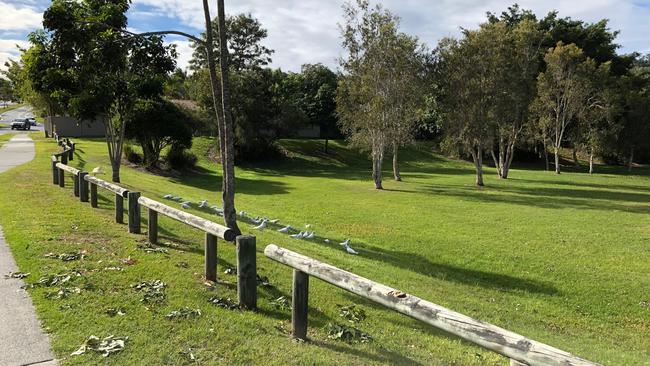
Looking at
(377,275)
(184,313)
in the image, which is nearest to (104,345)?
(184,313)

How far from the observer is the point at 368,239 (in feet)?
42.7

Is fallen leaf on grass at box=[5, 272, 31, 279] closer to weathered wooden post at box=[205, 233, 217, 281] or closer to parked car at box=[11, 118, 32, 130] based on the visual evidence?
weathered wooden post at box=[205, 233, 217, 281]

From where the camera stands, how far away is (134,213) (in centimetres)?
848

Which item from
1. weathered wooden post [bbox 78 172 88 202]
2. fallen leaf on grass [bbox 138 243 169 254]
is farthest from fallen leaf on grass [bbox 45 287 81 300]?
weathered wooden post [bbox 78 172 88 202]

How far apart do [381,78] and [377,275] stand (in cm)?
1874

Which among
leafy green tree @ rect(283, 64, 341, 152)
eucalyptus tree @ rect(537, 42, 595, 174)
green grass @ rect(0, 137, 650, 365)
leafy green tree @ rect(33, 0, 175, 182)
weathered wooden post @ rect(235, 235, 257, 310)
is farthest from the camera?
leafy green tree @ rect(283, 64, 341, 152)

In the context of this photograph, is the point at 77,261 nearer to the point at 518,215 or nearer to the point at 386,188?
the point at 518,215

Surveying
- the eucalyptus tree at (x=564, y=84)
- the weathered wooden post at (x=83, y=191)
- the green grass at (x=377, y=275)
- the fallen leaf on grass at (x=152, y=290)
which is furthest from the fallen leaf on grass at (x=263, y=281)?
the eucalyptus tree at (x=564, y=84)

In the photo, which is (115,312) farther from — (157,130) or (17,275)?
(157,130)

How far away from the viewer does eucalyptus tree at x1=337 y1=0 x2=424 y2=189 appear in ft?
84.2

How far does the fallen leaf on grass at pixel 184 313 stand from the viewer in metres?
5.00

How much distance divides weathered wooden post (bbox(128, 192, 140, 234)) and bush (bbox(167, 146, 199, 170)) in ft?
73.4

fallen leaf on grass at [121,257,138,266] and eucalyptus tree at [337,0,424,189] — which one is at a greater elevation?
eucalyptus tree at [337,0,424,189]

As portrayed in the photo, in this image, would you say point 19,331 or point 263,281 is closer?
point 19,331
